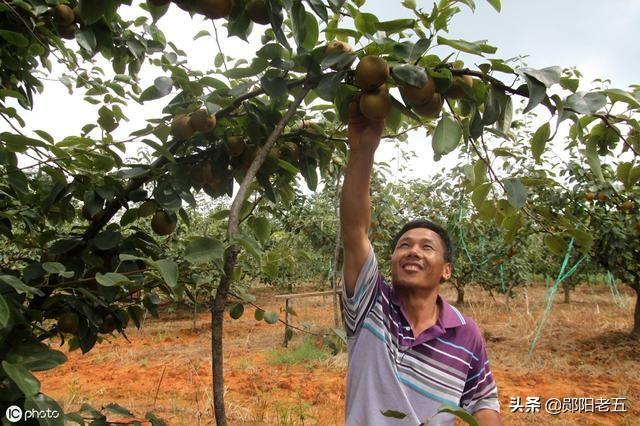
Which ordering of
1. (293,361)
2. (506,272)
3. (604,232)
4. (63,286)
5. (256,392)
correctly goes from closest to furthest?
(63,286)
(256,392)
(604,232)
(293,361)
(506,272)

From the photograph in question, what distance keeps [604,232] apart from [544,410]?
8.38 feet

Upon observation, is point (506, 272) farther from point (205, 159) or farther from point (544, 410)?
point (205, 159)

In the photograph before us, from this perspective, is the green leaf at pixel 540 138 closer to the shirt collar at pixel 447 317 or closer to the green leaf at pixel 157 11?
the shirt collar at pixel 447 317

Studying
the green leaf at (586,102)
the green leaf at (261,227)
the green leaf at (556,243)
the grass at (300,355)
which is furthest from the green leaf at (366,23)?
the grass at (300,355)

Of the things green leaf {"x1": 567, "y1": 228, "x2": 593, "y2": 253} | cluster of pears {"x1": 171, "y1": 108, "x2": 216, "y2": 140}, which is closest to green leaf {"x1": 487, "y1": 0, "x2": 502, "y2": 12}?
green leaf {"x1": 567, "y1": 228, "x2": 593, "y2": 253}

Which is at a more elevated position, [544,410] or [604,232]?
[604,232]

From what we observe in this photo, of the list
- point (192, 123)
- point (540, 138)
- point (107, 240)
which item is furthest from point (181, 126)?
point (540, 138)

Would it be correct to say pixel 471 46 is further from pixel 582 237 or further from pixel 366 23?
pixel 582 237

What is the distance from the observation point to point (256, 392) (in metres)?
4.83

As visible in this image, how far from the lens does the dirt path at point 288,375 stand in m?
4.14

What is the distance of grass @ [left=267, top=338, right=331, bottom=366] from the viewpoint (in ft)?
20.8

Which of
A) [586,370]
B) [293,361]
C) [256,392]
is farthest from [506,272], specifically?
[256,392]

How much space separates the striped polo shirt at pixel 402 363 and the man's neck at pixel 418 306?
0.03 meters

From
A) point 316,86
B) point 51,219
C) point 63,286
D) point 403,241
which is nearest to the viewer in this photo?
point 316,86
